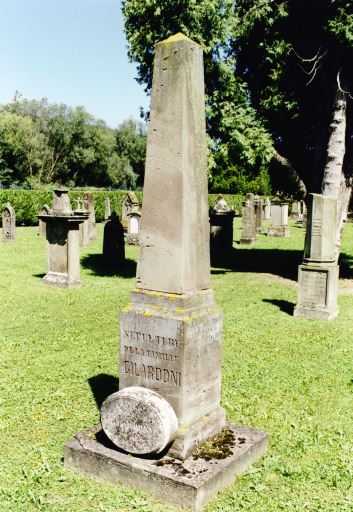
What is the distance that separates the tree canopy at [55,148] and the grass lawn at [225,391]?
35.3 meters

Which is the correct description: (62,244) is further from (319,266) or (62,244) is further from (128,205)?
(128,205)

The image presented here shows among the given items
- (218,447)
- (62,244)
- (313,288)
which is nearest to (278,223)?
(62,244)

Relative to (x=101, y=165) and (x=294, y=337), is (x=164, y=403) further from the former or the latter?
(x=101, y=165)

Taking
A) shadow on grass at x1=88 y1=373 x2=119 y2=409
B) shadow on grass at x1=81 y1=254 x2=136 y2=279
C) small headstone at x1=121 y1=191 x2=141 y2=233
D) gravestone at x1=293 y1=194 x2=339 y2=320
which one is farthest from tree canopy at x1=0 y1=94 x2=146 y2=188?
shadow on grass at x1=88 y1=373 x2=119 y2=409

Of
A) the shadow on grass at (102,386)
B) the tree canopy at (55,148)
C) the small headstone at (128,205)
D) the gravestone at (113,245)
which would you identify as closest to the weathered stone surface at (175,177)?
the shadow on grass at (102,386)

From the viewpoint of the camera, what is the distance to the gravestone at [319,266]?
404 inches

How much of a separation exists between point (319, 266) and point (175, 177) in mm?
6797

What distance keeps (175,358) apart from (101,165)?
4869 cm

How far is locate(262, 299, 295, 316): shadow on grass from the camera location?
11.2 m

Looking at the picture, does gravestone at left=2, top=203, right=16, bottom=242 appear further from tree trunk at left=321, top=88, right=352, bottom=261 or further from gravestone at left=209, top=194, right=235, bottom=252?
tree trunk at left=321, top=88, right=352, bottom=261

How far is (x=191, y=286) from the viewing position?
4434 millimetres

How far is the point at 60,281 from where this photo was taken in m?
12.9

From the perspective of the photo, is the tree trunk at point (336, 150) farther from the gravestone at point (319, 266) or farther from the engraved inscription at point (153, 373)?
the engraved inscription at point (153, 373)

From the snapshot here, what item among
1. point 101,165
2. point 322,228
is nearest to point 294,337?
point 322,228
